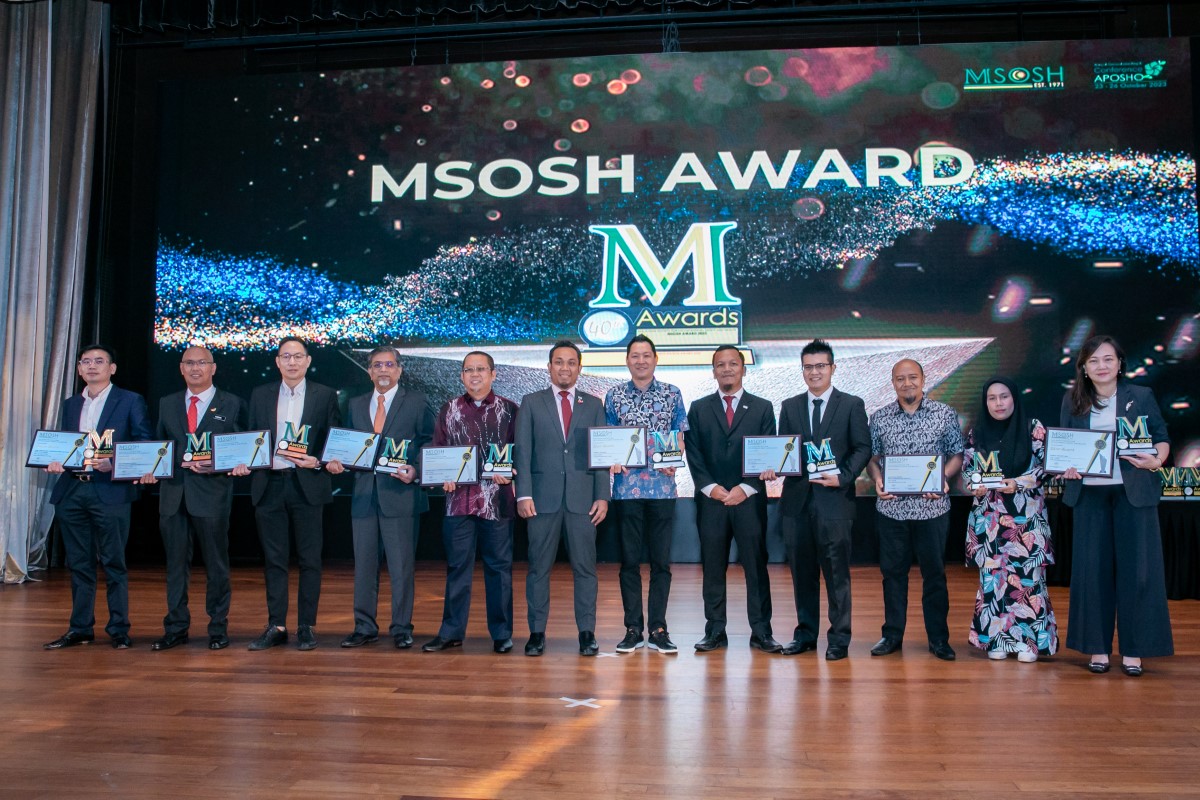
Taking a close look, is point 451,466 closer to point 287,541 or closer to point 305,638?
point 287,541

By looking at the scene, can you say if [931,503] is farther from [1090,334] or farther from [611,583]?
[1090,334]

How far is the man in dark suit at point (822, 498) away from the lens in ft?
13.4

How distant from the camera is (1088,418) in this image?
3941 mm

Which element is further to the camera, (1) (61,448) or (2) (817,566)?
(1) (61,448)

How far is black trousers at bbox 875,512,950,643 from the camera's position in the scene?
13.4 ft

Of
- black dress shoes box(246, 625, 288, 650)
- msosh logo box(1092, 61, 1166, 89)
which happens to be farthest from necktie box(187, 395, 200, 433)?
msosh logo box(1092, 61, 1166, 89)

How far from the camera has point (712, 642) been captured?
4.24m

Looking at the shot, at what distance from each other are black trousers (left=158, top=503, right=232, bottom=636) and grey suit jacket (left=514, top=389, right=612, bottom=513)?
1445mm

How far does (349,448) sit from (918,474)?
248 cm

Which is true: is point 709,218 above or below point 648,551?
above

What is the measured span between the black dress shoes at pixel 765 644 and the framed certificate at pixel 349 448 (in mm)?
1895

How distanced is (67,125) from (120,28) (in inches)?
39.6

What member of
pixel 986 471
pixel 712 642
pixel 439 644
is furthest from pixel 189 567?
pixel 986 471

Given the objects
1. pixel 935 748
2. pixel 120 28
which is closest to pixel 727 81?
pixel 120 28
